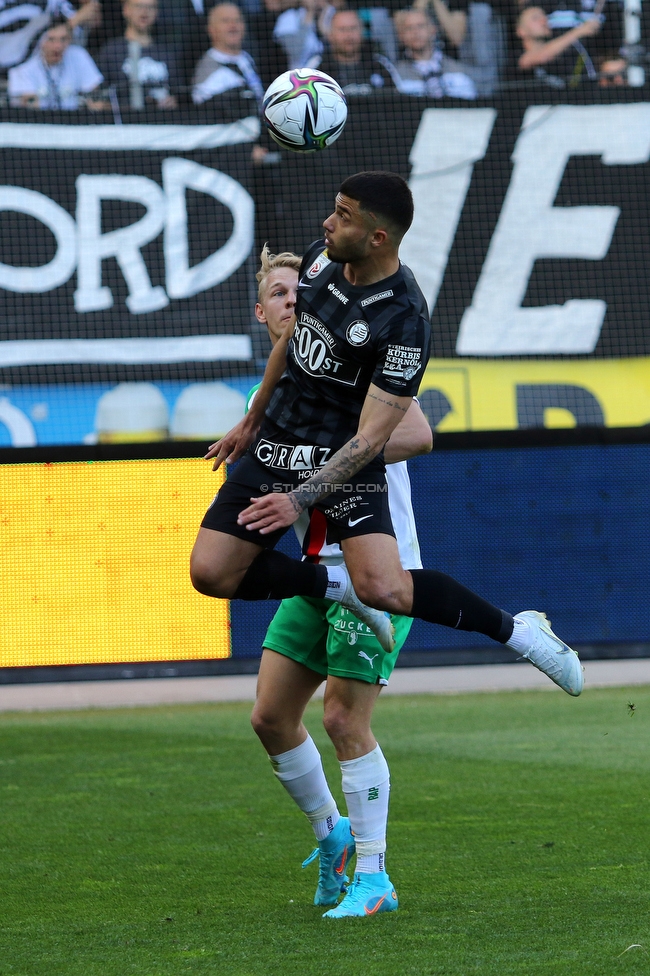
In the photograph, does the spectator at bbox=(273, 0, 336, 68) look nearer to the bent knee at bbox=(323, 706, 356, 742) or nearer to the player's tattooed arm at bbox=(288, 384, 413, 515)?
the player's tattooed arm at bbox=(288, 384, 413, 515)

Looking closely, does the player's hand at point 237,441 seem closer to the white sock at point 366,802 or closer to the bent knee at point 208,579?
the bent knee at point 208,579

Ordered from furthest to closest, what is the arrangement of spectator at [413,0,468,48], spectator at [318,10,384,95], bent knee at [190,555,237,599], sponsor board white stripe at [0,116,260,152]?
spectator at [413,0,468,48] → spectator at [318,10,384,95] → sponsor board white stripe at [0,116,260,152] → bent knee at [190,555,237,599]

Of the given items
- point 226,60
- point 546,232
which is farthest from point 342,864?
point 226,60

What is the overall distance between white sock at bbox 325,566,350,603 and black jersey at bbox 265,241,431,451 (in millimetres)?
417

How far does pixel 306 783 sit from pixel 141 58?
9.23 meters

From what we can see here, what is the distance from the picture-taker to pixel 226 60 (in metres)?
11.9

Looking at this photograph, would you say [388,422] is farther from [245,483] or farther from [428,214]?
[428,214]

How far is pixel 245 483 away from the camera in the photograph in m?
4.31

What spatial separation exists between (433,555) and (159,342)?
10.5 ft

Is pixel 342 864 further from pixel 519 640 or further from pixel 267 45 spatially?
pixel 267 45

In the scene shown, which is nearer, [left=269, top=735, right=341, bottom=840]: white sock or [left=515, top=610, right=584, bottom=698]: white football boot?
[left=269, top=735, right=341, bottom=840]: white sock

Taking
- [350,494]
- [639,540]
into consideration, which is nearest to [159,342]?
[639,540]

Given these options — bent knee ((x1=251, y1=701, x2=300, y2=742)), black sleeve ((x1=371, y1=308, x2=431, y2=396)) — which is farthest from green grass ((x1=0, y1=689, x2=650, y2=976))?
black sleeve ((x1=371, y1=308, x2=431, y2=396))

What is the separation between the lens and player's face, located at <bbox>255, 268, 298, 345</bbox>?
4.79 meters
